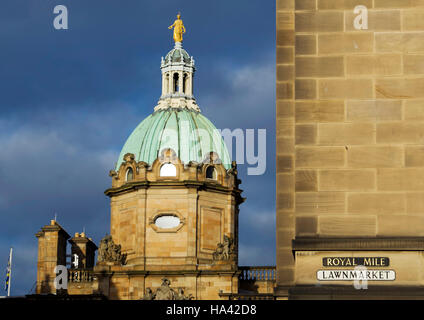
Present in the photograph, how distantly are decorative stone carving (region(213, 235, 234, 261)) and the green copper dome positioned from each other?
6.96m

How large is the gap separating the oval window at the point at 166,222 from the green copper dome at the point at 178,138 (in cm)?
431

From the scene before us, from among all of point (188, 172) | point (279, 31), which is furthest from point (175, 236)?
point (279, 31)

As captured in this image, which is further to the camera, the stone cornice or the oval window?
the oval window

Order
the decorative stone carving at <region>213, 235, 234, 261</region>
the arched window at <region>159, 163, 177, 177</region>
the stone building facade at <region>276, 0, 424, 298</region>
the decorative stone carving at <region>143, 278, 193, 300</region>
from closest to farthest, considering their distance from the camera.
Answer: the stone building facade at <region>276, 0, 424, 298</region> < the decorative stone carving at <region>143, 278, 193, 300</region> < the decorative stone carving at <region>213, 235, 234, 261</region> < the arched window at <region>159, 163, 177, 177</region>

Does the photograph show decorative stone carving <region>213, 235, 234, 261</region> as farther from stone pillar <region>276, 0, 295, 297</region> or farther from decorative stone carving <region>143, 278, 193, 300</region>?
stone pillar <region>276, 0, 295, 297</region>

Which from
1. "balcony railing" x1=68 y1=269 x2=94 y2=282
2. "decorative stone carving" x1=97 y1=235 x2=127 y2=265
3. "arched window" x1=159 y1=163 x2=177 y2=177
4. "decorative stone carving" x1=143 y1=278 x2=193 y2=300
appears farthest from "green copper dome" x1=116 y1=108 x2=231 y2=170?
"decorative stone carving" x1=143 y1=278 x2=193 y2=300

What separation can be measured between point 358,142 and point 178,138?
219 ft

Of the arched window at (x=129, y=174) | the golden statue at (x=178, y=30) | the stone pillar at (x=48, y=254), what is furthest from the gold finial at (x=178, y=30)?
the stone pillar at (x=48, y=254)

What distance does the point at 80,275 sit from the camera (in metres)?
85.5

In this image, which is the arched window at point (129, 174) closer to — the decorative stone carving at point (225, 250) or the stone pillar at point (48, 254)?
the stone pillar at point (48, 254)

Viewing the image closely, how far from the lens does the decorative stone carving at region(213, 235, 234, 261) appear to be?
83.7 metres

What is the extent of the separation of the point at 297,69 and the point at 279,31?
6.83ft

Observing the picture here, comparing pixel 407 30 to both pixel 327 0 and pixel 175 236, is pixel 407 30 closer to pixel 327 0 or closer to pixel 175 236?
pixel 327 0

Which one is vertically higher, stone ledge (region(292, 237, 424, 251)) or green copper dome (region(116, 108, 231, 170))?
green copper dome (region(116, 108, 231, 170))
